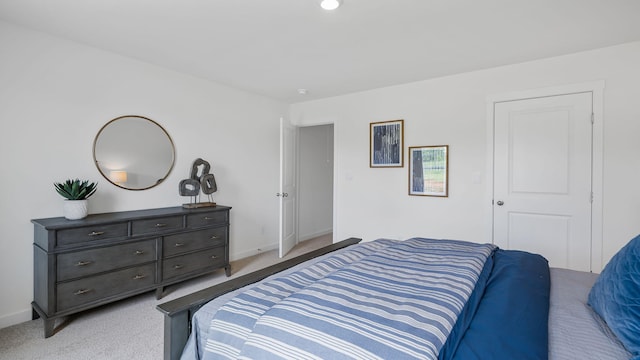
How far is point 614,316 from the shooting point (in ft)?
3.59

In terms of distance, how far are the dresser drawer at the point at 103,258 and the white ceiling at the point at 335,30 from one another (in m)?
1.80

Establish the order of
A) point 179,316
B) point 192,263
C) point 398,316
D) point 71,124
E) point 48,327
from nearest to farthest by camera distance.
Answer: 1. point 398,316
2. point 179,316
3. point 48,327
4. point 71,124
5. point 192,263

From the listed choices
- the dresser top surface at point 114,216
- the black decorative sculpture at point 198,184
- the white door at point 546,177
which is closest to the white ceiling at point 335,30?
the white door at point 546,177

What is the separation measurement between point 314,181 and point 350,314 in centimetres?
483

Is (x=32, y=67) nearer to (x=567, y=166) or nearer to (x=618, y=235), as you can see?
(x=567, y=166)

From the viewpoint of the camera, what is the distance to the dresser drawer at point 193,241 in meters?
3.00

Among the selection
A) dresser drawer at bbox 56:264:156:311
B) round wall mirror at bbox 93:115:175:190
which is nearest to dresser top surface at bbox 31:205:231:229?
round wall mirror at bbox 93:115:175:190

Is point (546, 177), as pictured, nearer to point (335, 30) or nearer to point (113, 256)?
point (335, 30)

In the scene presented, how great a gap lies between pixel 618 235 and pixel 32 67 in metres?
5.24

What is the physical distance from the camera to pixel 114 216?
276 cm

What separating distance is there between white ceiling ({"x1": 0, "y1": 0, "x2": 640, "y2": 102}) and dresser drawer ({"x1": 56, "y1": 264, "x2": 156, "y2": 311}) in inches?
79.6

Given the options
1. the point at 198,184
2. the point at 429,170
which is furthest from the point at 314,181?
the point at 198,184

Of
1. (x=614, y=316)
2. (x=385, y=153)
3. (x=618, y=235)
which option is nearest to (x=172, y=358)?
(x=614, y=316)

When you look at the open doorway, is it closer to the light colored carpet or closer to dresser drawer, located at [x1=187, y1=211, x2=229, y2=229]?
dresser drawer, located at [x1=187, y1=211, x2=229, y2=229]
